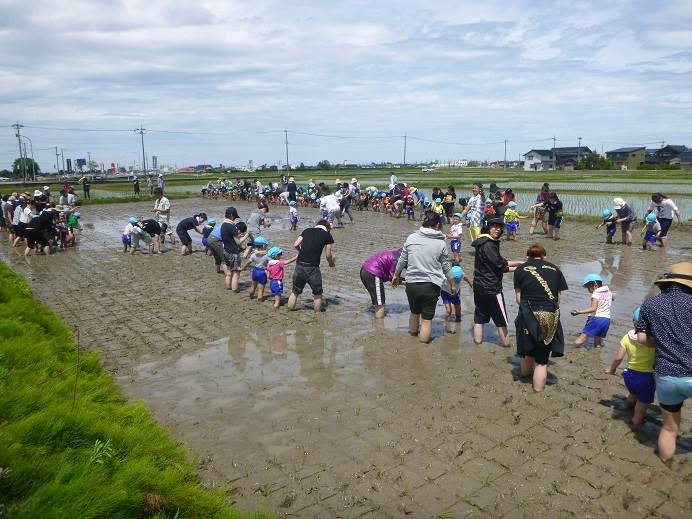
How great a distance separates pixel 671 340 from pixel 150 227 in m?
13.5

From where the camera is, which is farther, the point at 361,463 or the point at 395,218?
the point at 395,218

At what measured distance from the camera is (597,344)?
22.7 ft

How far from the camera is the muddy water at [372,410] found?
3871 mm

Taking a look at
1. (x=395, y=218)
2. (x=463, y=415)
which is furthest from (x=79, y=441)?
(x=395, y=218)

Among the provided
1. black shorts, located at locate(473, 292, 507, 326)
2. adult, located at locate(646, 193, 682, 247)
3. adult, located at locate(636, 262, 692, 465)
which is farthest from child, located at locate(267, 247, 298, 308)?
adult, located at locate(646, 193, 682, 247)

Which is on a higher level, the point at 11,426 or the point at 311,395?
the point at 11,426

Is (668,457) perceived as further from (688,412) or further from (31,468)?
(31,468)

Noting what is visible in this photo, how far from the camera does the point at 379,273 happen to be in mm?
8266

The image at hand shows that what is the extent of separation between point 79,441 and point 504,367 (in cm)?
468

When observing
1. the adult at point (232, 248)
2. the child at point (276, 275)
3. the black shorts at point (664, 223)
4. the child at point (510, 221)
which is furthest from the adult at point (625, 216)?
the adult at point (232, 248)

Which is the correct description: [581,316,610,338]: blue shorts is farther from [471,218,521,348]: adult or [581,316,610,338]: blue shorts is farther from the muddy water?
[471,218,521,348]: adult

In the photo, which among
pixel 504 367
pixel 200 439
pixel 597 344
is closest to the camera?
pixel 200 439

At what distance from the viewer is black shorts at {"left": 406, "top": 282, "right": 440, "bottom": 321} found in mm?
6859

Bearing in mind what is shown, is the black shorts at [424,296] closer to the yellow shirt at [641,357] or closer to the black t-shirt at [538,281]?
the black t-shirt at [538,281]
